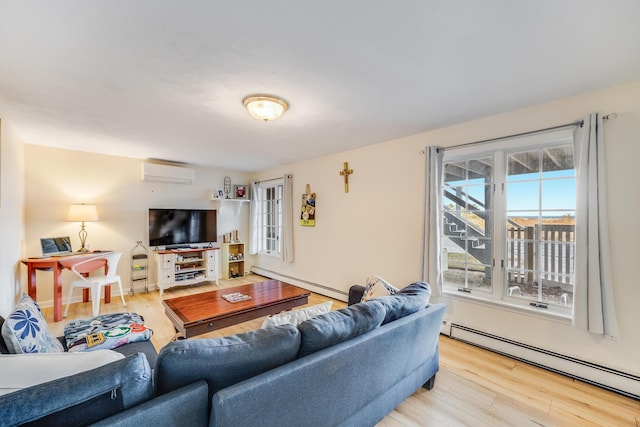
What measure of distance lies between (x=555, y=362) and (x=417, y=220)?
1697 millimetres

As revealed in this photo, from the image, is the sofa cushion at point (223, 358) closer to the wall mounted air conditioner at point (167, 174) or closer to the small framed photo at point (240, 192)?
the wall mounted air conditioner at point (167, 174)

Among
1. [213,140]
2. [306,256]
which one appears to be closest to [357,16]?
[213,140]

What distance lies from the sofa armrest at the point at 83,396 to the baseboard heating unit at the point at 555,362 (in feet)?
9.27

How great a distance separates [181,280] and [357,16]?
15.3 ft

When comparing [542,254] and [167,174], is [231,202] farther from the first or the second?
[542,254]

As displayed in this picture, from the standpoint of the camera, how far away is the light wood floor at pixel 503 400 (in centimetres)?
174

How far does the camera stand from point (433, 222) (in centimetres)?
293

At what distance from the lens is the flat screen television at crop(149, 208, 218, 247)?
4582 millimetres

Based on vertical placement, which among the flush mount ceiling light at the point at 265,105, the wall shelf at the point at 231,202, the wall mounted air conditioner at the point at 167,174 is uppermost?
the flush mount ceiling light at the point at 265,105

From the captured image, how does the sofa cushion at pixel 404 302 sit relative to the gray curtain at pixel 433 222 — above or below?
below

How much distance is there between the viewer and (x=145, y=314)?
3518mm

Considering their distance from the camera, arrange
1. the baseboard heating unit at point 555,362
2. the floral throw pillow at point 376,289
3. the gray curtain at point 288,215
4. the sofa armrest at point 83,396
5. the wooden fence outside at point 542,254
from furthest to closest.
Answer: the gray curtain at point 288,215
the wooden fence outside at point 542,254
the floral throw pillow at point 376,289
the baseboard heating unit at point 555,362
the sofa armrest at point 83,396

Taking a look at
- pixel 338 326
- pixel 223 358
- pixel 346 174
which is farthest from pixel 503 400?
pixel 346 174

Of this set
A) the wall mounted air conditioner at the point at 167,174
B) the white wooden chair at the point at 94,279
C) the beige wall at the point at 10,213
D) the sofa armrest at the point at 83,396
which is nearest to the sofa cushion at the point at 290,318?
the sofa armrest at the point at 83,396
